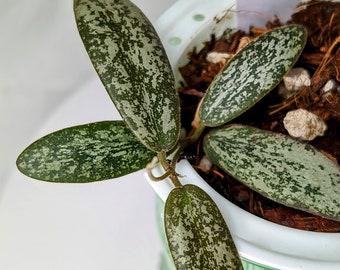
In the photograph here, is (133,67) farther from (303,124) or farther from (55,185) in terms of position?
(55,185)

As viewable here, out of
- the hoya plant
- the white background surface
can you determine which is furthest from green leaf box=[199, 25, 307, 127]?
the white background surface

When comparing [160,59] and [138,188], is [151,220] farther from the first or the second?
[160,59]

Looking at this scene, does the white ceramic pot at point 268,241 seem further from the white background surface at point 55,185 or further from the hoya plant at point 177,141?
the white background surface at point 55,185

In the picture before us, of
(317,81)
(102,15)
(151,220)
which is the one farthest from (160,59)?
(151,220)

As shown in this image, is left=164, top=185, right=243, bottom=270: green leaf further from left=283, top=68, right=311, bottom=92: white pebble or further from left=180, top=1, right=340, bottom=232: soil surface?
left=283, top=68, right=311, bottom=92: white pebble

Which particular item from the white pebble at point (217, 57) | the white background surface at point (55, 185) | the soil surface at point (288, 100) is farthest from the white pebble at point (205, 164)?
the white background surface at point (55, 185)
